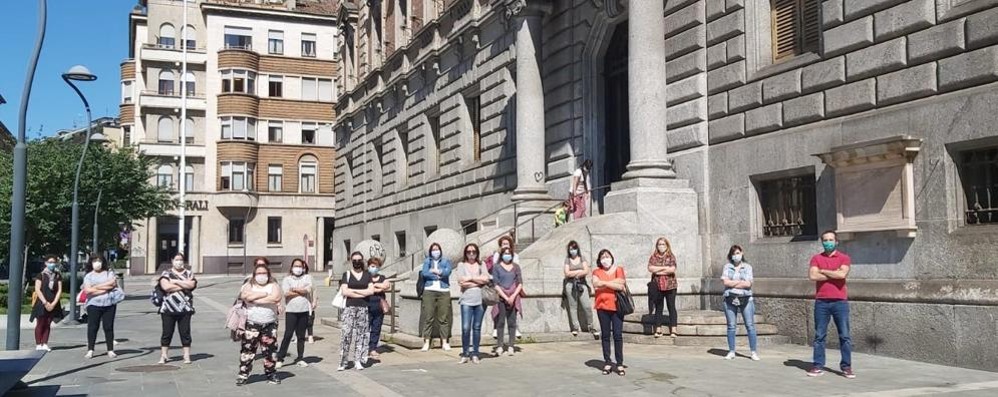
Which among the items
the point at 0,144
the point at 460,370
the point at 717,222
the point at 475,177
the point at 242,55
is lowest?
the point at 460,370

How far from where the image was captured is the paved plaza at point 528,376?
10523mm

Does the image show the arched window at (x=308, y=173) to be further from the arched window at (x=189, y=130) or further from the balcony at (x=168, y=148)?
the arched window at (x=189, y=130)

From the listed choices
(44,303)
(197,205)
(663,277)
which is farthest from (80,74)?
(197,205)

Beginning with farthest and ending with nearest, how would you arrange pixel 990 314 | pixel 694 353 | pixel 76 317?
1. pixel 76 317
2. pixel 694 353
3. pixel 990 314

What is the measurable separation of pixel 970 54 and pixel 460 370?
7.73 meters

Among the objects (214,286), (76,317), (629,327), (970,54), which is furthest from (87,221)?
(970,54)

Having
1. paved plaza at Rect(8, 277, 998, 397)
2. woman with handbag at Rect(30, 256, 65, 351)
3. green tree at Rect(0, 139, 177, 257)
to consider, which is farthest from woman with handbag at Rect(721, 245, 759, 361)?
green tree at Rect(0, 139, 177, 257)

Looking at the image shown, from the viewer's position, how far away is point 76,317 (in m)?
24.4

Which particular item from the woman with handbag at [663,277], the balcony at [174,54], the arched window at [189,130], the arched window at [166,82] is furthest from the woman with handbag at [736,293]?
the arched window at [166,82]

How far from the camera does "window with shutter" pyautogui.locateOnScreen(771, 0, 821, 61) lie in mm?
15250

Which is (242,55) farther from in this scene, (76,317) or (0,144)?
(76,317)

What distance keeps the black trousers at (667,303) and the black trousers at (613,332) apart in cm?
247

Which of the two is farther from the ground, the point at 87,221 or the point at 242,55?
the point at 242,55

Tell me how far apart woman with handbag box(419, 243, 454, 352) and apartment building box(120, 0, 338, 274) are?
49066mm
